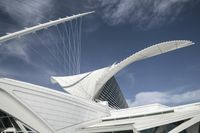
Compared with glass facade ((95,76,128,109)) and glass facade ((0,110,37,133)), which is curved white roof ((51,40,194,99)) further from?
glass facade ((0,110,37,133))

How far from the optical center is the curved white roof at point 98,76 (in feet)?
166

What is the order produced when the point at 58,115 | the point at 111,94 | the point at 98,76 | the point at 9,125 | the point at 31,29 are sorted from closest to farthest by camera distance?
1. the point at 31,29
2. the point at 9,125
3. the point at 58,115
4. the point at 98,76
5. the point at 111,94

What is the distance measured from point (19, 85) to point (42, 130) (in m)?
5.39

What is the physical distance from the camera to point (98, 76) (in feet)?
192

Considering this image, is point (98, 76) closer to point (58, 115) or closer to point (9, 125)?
point (58, 115)

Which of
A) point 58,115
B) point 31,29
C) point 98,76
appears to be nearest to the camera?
point 31,29

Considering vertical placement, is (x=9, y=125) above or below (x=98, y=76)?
below

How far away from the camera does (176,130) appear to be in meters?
26.3

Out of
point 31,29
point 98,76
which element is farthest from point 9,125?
point 98,76

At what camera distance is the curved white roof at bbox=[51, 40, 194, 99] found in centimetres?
5059

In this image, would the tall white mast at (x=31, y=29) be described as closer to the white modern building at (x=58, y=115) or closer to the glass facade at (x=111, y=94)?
the white modern building at (x=58, y=115)

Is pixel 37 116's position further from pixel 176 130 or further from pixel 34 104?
pixel 176 130

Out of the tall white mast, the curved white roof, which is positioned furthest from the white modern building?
the curved white roof

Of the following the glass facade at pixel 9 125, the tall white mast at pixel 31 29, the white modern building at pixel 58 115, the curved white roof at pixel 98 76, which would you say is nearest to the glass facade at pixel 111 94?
the curved white roof at pixel 98 76
